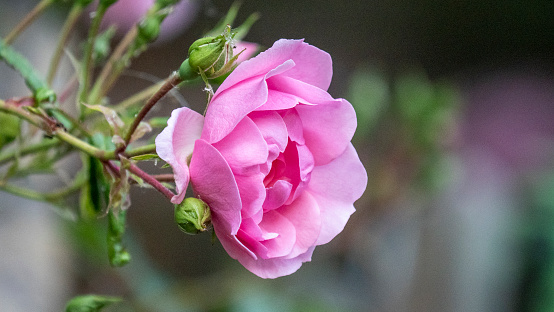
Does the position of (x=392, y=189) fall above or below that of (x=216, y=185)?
below

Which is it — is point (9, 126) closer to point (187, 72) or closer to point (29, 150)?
point (29, 150)

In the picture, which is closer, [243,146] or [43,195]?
[243,146]

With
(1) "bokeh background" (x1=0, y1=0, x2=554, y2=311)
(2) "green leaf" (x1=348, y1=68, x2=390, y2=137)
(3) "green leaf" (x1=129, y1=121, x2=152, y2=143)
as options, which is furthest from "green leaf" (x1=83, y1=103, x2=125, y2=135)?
(2) "green leaf" (x1=348, y1=68, x2=390, y2=137)

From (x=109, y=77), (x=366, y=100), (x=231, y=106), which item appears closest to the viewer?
(x=231, y=106)

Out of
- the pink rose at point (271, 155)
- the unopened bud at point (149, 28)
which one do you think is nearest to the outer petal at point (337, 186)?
the pink rose at point (271, 155)

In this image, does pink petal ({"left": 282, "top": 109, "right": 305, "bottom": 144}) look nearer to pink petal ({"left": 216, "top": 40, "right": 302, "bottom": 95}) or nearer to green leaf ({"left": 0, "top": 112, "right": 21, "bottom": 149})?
pink petal ({"left": 216, "top": 40, "right": 302, "bottom": 95})

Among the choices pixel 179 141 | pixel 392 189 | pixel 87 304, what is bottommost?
pixel 392 189

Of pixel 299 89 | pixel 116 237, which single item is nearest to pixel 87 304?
pixel 116 237
